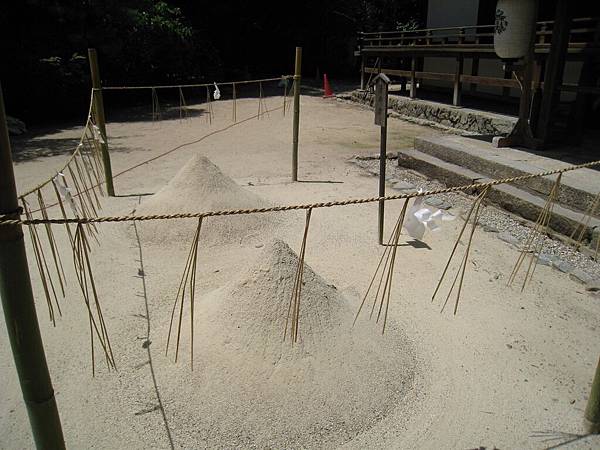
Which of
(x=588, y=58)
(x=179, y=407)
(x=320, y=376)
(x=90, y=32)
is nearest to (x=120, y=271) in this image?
(x=179, y=407)

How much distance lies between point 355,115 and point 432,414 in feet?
39.7

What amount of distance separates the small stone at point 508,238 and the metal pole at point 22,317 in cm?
460

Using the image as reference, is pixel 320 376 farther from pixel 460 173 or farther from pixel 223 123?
pixel 223 123

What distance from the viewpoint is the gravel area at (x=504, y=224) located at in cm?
459

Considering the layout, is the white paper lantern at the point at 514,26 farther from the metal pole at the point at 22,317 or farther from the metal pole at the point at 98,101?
the metal pole at the point at 22,317

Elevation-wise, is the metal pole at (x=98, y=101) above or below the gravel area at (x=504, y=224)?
above

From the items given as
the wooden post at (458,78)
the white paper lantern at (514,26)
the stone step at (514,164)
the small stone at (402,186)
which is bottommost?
the small stone at (402,186)

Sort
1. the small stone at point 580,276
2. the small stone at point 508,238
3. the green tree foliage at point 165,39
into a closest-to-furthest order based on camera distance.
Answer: the small stone at point 580,276 < the small stone at point 508,238 < the green tree foliage at point 165,39

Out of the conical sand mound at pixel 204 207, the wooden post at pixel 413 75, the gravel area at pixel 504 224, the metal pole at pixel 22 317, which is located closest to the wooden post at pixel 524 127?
the gravel area at pixel 504 224

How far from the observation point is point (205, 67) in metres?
17.2

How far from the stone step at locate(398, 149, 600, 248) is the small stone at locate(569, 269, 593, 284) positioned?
547 millimetres

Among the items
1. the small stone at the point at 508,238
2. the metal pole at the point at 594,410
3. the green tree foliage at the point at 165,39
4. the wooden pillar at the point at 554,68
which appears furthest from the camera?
the green tree foliage at the point at 165,39

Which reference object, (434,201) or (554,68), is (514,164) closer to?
(434,201)

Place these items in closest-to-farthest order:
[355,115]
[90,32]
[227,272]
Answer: [227,272]
[90,32]
[355,115]
